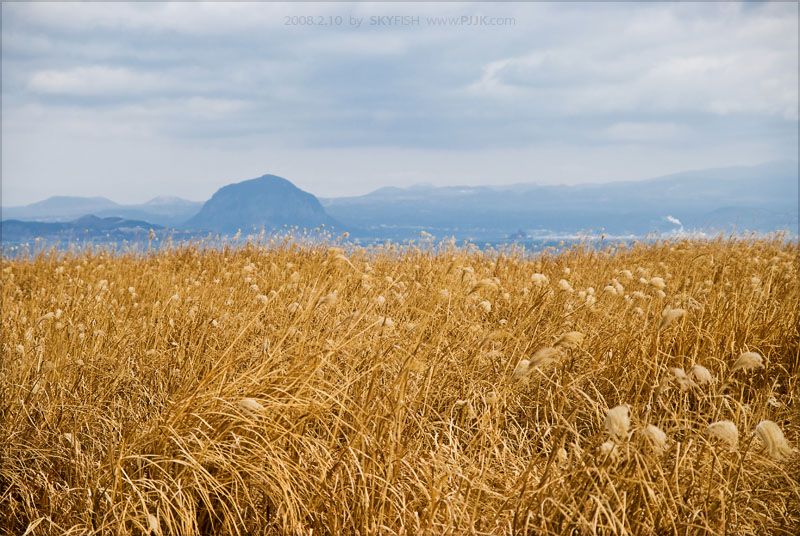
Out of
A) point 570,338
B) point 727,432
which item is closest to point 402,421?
point 570,338

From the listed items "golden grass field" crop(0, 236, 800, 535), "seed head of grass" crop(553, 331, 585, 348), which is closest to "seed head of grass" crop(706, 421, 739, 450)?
"golden grass field" crop(0, 236, 800, 535)

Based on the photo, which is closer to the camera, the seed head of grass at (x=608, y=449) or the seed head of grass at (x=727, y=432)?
the seed head of grass at (x=727, y=432)

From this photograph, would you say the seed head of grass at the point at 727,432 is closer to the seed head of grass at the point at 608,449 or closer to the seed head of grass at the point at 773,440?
the seed head of grass at the point at 773,440

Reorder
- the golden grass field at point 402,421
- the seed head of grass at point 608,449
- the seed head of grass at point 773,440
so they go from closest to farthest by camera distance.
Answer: the seed head of grass at point 773,440
the seed head of grass at point 608,449
the golden grass field at point 402,421

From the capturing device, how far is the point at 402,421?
2.17 m

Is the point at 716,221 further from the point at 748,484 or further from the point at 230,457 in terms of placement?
the point at 230,457

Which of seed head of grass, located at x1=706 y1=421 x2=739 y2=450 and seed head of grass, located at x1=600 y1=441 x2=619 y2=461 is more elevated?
seed head of grass, located at x1=706 y1=421 x2=739 y2=450

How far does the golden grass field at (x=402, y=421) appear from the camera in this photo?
1774 mm

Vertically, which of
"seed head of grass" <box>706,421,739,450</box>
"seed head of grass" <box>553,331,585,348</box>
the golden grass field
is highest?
"seed head of grass" <box>553,331,585,348</box>

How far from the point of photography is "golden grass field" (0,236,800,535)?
1774 mm

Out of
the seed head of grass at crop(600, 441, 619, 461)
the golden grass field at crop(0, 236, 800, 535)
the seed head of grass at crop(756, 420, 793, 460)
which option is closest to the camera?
the seed head of grass at crop(756, 420, 793, 460)

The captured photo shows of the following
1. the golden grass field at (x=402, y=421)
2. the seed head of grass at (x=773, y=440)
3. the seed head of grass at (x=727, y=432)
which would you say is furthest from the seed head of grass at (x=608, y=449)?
the seed head of grass at (x=773, y=440)

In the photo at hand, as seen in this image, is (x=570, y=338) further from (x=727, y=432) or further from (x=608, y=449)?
(x=727, y=432)

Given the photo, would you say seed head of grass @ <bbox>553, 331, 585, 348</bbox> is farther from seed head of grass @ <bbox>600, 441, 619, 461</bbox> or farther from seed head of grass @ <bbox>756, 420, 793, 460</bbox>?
seed head of grass @ <bbox>756, 420, 793, 460</bbox>
